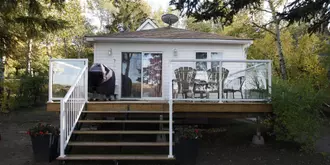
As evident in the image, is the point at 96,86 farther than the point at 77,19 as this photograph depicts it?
No

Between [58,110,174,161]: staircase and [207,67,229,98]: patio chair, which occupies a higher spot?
[207,67,229,98]: patio chair

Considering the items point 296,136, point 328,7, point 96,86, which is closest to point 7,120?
point 96,86

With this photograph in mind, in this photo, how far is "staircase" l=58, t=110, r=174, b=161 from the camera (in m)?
4.79

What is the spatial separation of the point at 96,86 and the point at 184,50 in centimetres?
347

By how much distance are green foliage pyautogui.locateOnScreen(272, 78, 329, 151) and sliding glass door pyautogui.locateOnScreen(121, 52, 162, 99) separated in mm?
4153

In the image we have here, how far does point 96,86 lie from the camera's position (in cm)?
682

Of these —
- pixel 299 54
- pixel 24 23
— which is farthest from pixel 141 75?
pixel 299 54

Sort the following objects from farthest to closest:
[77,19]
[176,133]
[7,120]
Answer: [77,19], [7,120], [176,133]

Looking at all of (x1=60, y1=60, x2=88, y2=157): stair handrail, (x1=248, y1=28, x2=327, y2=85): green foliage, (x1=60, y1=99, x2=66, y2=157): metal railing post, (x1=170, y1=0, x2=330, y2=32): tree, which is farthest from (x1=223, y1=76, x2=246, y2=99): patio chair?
(x1=248, y1=28, x2=327, y2=85): green foliage

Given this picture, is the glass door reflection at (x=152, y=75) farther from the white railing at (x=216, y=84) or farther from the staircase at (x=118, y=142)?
the white railing at (x=216, y=84)

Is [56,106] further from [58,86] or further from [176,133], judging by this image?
[176,133]

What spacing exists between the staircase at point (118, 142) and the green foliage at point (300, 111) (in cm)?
248

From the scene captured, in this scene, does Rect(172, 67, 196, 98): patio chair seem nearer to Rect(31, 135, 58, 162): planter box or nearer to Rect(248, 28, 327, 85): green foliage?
Rect(31, 135, 58, 162): planter box

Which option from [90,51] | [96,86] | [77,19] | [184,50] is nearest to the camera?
[96,86]
